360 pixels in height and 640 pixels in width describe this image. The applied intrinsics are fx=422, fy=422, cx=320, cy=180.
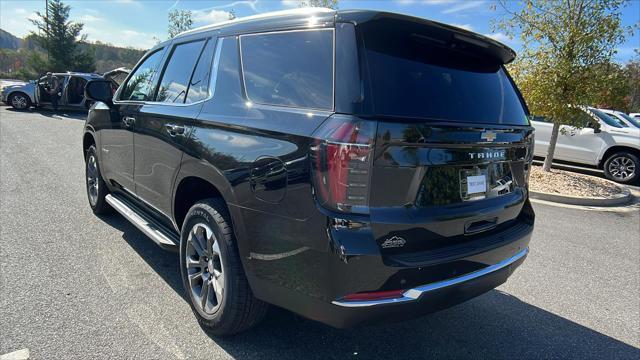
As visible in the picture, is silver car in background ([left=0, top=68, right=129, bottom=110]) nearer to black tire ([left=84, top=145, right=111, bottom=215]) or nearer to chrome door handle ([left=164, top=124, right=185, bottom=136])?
black tire ([left=84, top=145, right=111, bottom=215])

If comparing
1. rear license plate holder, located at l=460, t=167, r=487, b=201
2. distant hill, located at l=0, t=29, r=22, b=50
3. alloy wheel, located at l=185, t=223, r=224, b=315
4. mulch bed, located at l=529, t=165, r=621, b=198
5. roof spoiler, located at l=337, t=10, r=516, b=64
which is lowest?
mulch bed, located at l=529, t=165, r=621, b=198

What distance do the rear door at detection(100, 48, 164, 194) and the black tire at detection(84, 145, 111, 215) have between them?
40 cm

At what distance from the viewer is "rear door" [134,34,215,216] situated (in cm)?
296

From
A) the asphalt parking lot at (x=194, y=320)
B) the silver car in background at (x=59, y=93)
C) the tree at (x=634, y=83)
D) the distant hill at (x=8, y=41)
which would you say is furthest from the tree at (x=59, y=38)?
the distant hill at (x=8, y=41)

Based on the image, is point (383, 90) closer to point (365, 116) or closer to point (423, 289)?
point (365, 116)

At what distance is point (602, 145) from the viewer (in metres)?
10.4

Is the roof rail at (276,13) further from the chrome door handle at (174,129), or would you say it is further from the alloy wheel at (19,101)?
the alloy wheel at (19,101)

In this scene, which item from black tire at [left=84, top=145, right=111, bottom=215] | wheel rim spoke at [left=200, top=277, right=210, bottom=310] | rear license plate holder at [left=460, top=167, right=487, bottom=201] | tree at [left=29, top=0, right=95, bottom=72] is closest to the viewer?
rear license plate holder at [left=460, top=167, right=487, bottom=201]

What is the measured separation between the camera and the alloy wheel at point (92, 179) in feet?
16.4

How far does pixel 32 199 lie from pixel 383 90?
5.39 meters

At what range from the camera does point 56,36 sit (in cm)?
3147

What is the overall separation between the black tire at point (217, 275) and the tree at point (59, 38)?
35530 mm

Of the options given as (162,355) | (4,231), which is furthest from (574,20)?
(4,231)

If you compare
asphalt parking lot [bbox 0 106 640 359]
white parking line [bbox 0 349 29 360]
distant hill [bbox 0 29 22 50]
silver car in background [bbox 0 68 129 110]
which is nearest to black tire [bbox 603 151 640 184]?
asphalt parking lot [bbox 0 106 640 359]
